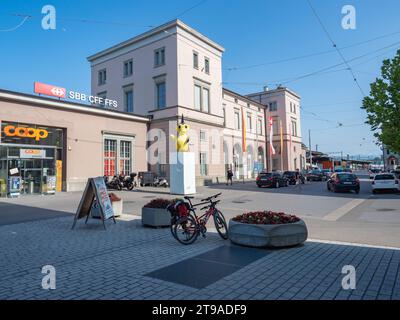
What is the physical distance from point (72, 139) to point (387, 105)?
23626 mm

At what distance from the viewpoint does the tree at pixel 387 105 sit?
23.1m

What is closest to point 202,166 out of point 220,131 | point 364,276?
point 220,131

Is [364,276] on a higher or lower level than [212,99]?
lower

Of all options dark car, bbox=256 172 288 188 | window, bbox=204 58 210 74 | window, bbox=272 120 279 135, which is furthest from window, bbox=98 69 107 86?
window, bbox=272 120 279 135

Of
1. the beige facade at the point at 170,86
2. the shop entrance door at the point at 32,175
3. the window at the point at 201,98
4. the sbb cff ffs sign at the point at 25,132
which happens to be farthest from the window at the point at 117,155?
the window at the point at 201,98

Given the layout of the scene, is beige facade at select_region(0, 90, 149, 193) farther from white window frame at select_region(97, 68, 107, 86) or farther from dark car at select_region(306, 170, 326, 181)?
dark car at select_region(306, 170, 326, 181)

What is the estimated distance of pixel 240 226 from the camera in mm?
7141

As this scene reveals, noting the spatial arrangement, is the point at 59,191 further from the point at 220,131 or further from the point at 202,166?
Answer: the point at 220,131

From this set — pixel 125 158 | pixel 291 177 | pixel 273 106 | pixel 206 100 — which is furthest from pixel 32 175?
pixel 273 106

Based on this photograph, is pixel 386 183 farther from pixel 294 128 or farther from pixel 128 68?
pixel 294 128

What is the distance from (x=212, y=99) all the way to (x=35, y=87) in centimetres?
1887

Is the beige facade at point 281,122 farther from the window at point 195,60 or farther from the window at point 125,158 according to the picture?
the window at point 125,158

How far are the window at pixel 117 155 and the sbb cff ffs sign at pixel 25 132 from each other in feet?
18.6
